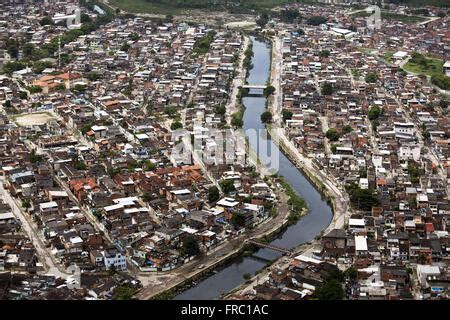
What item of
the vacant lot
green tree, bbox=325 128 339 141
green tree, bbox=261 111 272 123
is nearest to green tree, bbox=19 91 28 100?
the vacant lot

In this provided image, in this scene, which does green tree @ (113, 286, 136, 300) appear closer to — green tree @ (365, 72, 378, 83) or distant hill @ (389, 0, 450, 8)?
green tree @ (365, 72, 378, 83)

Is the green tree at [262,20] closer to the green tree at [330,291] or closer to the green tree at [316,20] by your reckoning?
the green tree at [316,20]

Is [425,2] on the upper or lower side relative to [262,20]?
upper

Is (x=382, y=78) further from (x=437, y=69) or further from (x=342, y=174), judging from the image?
(x=342, y=174)

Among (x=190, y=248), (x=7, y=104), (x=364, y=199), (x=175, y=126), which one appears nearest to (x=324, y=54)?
(x=175, y=126)

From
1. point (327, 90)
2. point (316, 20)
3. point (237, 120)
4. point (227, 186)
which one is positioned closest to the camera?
point (227, 186)

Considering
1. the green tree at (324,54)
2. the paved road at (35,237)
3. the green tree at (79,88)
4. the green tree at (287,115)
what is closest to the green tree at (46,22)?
the green tree at (79,88)

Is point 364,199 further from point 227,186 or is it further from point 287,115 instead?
point 287,115
